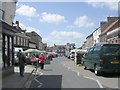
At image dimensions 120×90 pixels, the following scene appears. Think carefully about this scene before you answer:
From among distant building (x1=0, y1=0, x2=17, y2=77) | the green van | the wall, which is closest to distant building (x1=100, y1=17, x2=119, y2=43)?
the wall

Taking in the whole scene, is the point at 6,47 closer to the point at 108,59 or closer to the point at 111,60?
the point at 108,59

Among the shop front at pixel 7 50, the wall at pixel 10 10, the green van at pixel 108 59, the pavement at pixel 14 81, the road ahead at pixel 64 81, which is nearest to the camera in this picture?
the pavement at pixel 14 81

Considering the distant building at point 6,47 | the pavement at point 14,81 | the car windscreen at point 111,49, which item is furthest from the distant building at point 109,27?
the pavement at point 14,81

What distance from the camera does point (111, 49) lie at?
2200cm

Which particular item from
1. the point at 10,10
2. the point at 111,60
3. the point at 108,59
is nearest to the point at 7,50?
the point at 108,59

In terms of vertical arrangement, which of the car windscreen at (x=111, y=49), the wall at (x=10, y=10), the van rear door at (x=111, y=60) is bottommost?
the van rear door at (x=111, y=60)

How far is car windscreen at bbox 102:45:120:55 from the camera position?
21734mm

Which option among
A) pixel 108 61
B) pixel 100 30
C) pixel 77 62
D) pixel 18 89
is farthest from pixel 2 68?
pixel 100 30

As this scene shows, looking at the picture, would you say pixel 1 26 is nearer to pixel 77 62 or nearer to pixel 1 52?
pixel 1 52

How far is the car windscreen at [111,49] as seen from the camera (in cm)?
2173

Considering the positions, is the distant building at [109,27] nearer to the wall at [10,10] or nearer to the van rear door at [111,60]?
the wall at [10,10]

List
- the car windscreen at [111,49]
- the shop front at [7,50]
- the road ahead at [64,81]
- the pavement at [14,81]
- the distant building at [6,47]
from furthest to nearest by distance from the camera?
the car windscreen at [111,49]
the shop front at [7,50]
the distant building at [6,47]
the road ahead at [64,81]
the pavement at [14,81]

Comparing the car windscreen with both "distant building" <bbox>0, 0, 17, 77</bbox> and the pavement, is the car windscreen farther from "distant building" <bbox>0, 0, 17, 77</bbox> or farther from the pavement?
"distant building" <bbox>0, 0, 17, 77</bbox>

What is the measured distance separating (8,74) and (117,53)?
24.2ft
